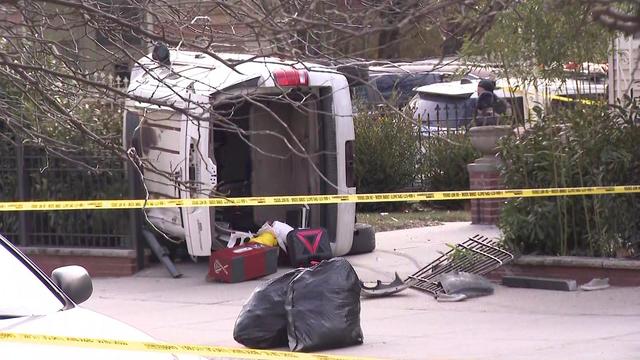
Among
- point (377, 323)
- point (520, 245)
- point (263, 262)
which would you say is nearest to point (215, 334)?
point (377, 323)

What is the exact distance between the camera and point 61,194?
12.8m

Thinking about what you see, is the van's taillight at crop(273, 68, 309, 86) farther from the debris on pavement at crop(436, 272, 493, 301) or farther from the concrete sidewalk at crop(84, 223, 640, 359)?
the debris on pavement at crop(436, 272, 493, 301)

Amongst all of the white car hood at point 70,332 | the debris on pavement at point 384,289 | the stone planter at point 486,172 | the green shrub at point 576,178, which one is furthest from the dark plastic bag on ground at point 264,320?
the stone planter at point 486,172

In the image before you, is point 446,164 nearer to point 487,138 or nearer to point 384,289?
point 487,138

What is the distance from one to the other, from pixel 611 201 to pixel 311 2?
178 inches

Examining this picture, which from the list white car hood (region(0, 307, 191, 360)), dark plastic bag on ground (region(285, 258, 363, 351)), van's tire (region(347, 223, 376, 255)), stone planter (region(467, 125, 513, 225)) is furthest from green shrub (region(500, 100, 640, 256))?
white car hood (region(0, 307, 191, 360))

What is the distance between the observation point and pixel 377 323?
9375 mm

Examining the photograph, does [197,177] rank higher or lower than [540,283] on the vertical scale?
higher

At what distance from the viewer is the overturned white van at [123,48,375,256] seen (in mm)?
11203

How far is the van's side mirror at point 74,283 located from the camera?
19.4ft

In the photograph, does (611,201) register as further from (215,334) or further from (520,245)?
(215,334)

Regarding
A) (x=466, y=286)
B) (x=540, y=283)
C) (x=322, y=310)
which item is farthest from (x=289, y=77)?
(x=322, y=310)

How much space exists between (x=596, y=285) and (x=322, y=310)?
3115mm

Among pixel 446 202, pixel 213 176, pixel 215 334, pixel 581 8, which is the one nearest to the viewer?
pixel 581 8
